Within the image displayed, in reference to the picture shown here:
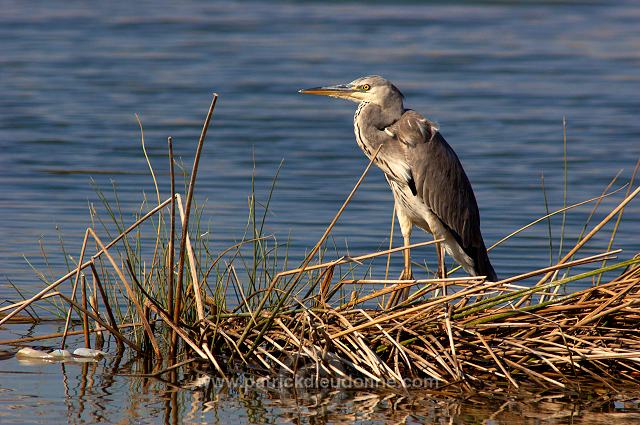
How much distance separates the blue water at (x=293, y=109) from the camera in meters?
8.79

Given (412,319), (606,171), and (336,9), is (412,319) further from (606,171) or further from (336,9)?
(336,9)

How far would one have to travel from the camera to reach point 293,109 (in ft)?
46.9

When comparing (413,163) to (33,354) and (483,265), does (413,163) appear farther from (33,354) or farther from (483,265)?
(33,354)

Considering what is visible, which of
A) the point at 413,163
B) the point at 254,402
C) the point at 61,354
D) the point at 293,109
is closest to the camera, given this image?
the point at 254,402

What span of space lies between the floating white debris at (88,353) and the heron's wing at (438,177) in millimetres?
2158

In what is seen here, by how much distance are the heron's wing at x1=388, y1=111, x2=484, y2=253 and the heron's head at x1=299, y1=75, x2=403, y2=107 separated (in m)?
0.14

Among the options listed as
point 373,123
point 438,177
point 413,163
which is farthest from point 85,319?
point 438,177

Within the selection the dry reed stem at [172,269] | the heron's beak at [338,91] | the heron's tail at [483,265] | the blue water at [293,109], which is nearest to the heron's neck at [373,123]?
the heron's beak at [338,91]

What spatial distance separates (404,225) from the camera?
6887 mm

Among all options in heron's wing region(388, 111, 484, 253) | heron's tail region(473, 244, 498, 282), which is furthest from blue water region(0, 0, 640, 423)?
heron's wing region(388, 111, 484, 253)

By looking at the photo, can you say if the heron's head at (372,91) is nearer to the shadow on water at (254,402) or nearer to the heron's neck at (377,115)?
the heron's neck at (377,115)

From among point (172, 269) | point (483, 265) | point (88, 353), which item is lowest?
point (88, 353)

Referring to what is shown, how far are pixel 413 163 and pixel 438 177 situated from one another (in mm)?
215

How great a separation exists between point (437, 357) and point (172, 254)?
1.19 meters
